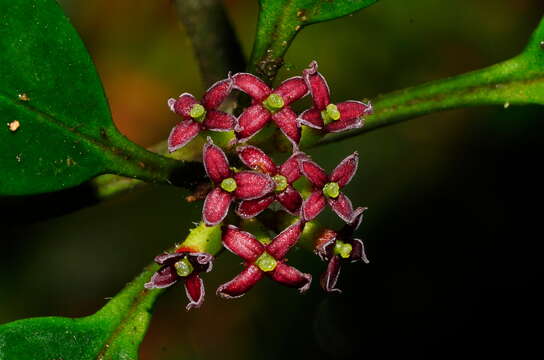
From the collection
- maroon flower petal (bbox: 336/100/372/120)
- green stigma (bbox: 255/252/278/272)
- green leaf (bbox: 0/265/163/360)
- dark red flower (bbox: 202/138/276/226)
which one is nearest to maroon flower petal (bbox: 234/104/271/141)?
dark red flower (bbox: 202/138/276/226)

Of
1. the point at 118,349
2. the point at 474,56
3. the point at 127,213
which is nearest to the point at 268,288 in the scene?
the point at 127,213

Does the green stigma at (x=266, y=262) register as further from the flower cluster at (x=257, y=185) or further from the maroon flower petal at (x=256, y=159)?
the maroon flower petal at (x=256, y=159)

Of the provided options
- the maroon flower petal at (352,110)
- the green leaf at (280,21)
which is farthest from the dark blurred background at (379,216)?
the maroon flower petal at (352,110)

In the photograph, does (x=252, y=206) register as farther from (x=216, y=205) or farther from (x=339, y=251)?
(x=339, y=251)

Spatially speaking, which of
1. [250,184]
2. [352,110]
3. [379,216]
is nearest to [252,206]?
[250,184]

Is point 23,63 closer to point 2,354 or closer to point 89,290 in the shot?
point 2,354

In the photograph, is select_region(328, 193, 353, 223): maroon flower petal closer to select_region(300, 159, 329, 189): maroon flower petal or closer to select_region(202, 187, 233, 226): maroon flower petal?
select_region(300, 159, 329, 189): maroon flower petal

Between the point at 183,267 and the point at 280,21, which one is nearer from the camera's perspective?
the point at 183,267
